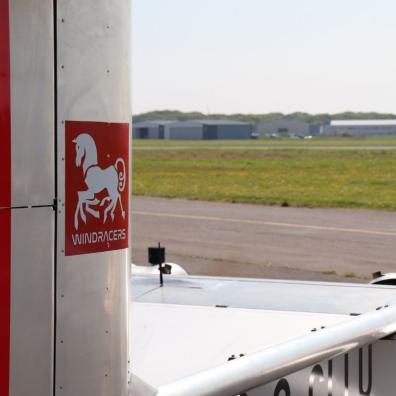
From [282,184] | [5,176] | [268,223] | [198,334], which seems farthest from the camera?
[282,184]

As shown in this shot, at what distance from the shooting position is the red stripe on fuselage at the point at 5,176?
2.62 meters

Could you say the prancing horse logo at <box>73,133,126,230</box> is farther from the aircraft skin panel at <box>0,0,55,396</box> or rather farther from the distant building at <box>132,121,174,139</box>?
the distant building at <box>132,121,174,139</box>

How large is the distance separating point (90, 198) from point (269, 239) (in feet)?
57.8

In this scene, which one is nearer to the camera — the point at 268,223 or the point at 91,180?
the point at 91,180

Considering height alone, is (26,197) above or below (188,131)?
above

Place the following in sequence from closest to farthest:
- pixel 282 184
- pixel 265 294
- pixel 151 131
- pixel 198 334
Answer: pixel 198 334 < pixel 265 294 < pixel 282 184 < pixel 151 131

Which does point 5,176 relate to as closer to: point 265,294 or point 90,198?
point 90,198

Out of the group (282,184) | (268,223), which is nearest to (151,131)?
(282,184)

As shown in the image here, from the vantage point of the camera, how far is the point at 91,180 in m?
2.83

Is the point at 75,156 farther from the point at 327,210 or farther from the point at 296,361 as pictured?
the point at 327,210

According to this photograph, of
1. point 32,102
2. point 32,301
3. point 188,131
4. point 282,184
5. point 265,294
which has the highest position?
point 32,102

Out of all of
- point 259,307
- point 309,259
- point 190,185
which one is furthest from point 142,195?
point 259,307

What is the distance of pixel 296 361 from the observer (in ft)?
11.6

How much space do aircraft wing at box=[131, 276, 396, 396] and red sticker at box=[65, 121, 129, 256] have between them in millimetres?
576
